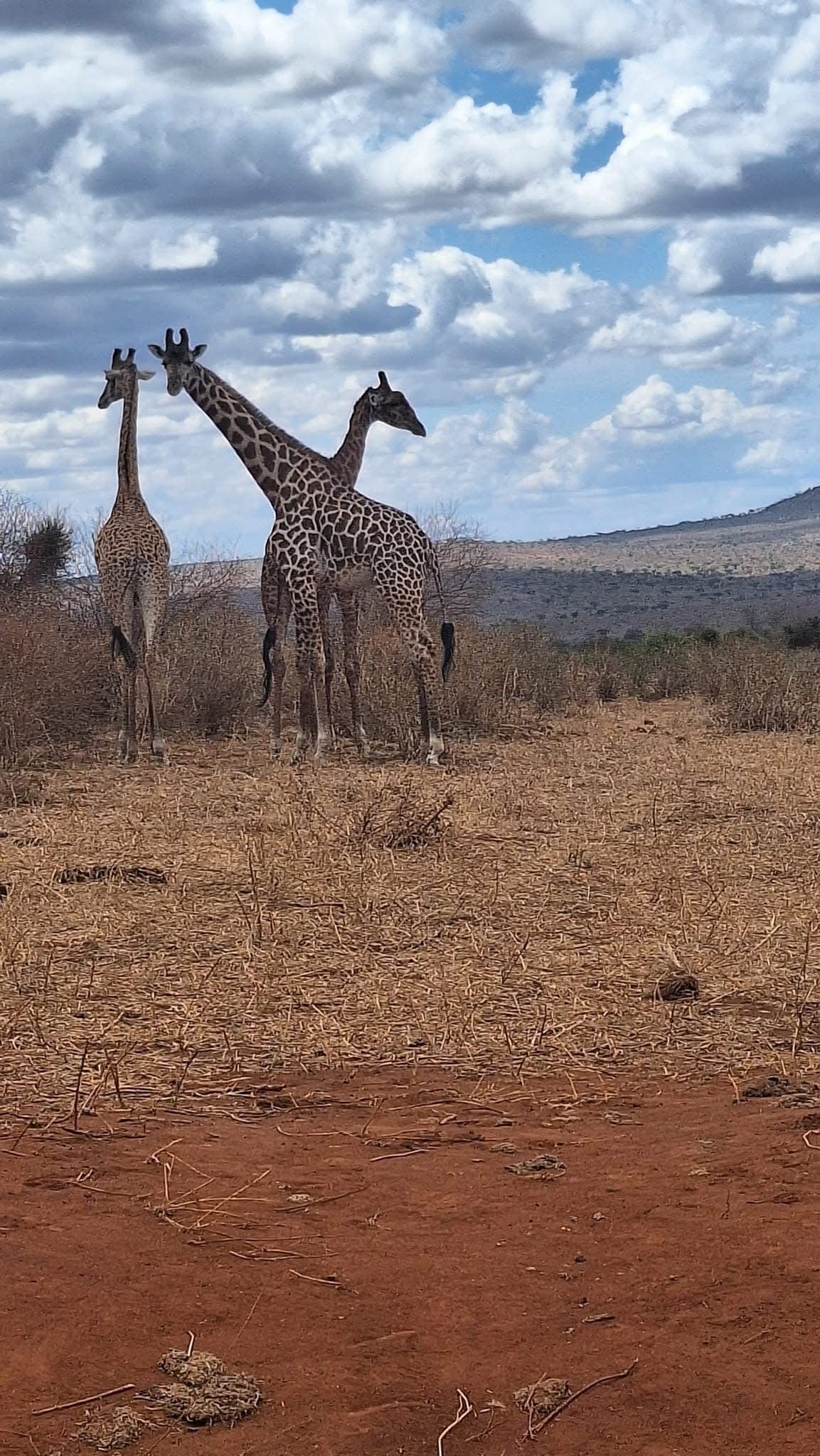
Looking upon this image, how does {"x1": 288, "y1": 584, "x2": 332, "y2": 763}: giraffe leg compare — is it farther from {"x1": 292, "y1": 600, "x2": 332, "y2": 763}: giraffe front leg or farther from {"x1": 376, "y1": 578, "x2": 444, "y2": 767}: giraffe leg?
{"x1": 376, "y1": 578, "x2": 444, "y2": 767}: giraffe leg

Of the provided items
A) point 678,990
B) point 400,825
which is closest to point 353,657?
point 400,825

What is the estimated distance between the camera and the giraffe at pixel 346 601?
12.4 metres

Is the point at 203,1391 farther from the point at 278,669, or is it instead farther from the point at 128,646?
the point at 278,669

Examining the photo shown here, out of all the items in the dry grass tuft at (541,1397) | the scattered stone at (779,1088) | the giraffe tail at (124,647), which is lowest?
the dry grass tuft at (541,1397)

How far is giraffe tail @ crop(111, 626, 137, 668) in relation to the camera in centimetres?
1168

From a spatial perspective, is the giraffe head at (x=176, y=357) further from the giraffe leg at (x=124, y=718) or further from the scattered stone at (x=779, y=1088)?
the scattered stone at (x=779, y=1088)

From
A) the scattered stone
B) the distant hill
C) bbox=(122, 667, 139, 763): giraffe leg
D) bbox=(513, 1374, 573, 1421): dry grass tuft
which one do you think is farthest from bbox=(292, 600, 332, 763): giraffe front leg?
bbox=(513, 1374, 573, 1421): dry grass tuft

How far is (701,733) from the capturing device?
14.0 meters

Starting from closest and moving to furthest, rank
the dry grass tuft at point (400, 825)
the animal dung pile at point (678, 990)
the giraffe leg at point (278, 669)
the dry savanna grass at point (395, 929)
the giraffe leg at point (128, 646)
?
the dry savanna grass at point (395, 929)
the animal dung pile at point (678, 990)
the dry grass tuft at point (400, 825)
the giraffe leg at point (128, 646)
the giraffe leg at point (278, 669)

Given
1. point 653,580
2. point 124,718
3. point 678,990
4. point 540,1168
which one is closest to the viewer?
point 540,1168

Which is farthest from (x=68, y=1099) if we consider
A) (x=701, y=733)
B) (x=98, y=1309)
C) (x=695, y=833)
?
(x=701, y=733)

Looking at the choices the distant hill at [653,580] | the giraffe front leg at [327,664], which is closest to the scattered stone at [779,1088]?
the giraffe front leg at [327,664]

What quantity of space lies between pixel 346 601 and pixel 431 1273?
937 centimetres

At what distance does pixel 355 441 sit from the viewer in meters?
13.0
